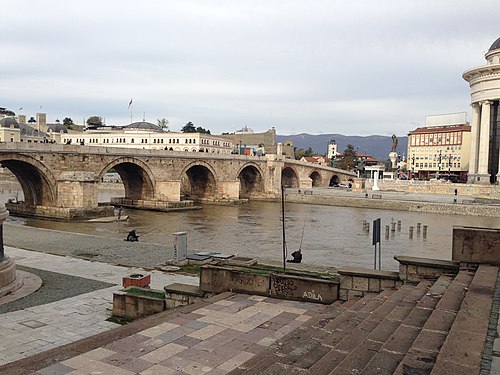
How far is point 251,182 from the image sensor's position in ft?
180

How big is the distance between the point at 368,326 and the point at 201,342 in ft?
6.79

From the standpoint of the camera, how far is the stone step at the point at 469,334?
12.1 feet

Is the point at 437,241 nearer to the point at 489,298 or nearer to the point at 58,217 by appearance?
the point at 489,298

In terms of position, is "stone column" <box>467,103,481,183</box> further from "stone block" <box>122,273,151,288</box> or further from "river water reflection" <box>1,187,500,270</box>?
"stone block" <box>122,273,151,288</box>

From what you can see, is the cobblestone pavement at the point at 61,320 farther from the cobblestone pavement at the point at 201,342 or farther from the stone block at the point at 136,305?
the cobblestone pavement at the point at 201,342

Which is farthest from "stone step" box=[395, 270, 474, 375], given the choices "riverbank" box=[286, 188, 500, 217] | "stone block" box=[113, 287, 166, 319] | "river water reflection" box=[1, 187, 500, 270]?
Answer: "riverbank" box=[286, 188, 500, 217]

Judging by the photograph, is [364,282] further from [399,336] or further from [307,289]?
[399,336]

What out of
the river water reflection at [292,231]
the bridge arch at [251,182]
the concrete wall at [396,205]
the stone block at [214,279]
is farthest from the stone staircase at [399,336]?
the bridge arch at [251,182]

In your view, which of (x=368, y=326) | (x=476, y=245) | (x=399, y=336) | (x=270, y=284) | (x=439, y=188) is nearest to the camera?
(x=399, y=336)

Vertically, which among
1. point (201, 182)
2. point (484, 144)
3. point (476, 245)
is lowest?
point (201, 182)

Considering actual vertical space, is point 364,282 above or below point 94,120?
below

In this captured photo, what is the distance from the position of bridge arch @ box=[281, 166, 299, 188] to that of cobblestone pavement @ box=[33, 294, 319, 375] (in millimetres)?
52576

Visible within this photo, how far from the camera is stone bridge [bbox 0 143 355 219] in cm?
3150

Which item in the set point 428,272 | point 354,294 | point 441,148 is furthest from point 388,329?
point 441,148
